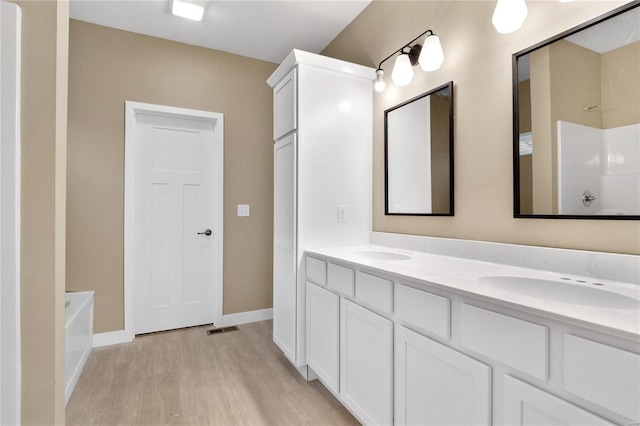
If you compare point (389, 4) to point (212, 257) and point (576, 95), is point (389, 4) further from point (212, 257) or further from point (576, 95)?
point (212, 257)

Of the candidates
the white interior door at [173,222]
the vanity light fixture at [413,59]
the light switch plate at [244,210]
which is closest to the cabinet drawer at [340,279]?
the vanity light fixture at [413,59]

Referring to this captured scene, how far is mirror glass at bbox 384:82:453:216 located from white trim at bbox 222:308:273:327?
5.99 feet

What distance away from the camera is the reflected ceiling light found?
1.32 metres

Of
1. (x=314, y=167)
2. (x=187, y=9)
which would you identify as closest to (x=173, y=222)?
(x=314, y=167)

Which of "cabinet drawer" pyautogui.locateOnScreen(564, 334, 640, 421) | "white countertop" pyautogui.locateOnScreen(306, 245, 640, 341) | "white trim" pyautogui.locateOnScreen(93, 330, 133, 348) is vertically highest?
"white countertop" pyautogui.locateOnScreen(306, 245, 640, 341)

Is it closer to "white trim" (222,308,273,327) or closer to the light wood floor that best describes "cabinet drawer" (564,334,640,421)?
the light wood floor

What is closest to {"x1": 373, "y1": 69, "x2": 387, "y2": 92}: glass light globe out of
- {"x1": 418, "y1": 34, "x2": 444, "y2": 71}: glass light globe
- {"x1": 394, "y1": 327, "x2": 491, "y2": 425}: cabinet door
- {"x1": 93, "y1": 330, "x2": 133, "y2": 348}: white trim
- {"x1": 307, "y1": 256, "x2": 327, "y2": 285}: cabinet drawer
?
{"x1": 418, "y1": 34, "x2": 444, "y2": 71}: glass light globe

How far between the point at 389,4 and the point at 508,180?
1.55 m

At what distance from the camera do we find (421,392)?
1.22m

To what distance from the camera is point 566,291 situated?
1160mm

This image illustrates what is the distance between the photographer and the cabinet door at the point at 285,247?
2.18 m

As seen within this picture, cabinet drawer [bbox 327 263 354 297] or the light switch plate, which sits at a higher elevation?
the light switch plate

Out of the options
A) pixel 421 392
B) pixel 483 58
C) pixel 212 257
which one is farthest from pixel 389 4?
pixel 212 257

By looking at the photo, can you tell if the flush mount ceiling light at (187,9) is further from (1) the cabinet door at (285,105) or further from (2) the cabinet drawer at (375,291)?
(2) the cabinet drawer at (375,291)
